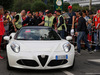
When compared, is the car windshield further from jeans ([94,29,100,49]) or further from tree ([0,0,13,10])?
tree ([0,0,13,10])

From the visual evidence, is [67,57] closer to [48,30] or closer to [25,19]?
[48,30]

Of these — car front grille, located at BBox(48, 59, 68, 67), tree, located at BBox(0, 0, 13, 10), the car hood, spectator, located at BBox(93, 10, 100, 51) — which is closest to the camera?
car front grille, located at BBox(48, 59, 68, 67)

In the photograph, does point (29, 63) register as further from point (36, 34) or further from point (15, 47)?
Answer: point (36, 34)

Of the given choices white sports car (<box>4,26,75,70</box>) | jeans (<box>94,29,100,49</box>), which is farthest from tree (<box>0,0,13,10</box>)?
white sports car (<box>4,26,75,70</box>)

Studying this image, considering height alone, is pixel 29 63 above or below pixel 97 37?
above

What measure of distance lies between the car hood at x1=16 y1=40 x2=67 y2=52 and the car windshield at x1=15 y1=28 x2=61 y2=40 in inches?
19.5

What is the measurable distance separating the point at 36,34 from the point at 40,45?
98 centimetres

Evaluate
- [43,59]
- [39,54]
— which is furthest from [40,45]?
[43,59]

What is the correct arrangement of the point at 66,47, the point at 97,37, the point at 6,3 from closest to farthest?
the point at 66,47 → the point at 97,37 → the point at 6,3

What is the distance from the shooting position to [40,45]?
6785 millimetres

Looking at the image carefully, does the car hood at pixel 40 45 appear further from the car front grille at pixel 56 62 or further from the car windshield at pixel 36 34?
the car windshield at pixel 36 34

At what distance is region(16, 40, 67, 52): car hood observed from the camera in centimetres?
659

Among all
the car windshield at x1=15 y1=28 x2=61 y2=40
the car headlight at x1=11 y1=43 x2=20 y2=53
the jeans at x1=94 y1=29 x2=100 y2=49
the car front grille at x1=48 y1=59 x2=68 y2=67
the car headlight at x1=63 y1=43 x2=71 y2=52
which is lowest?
the jeans at x1=94 y1=29 x2=100 y2=49

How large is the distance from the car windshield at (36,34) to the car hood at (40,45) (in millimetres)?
495
